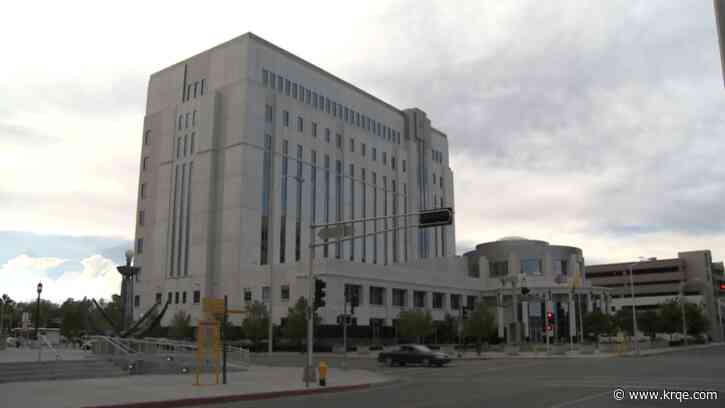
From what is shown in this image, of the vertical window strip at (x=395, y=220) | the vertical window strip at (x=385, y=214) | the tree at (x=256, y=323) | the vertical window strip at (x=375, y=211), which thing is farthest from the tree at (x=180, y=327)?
the vertical window strip at (x=395, y=220)

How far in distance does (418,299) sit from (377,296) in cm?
974

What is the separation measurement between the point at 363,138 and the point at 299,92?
621 inches

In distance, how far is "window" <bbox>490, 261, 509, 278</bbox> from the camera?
362 feet

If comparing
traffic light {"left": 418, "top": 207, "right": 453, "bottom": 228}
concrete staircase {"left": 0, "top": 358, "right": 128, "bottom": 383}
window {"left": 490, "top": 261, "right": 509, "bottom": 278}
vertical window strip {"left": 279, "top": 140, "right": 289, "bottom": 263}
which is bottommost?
concrete staircase {"left": 0, "top": 358, "right": 128, "bottom": 383}

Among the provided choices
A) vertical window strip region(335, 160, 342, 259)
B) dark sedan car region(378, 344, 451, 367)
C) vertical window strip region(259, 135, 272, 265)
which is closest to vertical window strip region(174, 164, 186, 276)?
vertical window strip region(259, 135, 272, 265)

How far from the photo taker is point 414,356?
1781 inches

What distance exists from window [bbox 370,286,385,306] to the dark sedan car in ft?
120

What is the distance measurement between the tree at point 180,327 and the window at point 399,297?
27.6 m

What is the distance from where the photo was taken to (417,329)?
243ft

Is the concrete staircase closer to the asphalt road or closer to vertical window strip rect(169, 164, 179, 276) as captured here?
the asphalt road

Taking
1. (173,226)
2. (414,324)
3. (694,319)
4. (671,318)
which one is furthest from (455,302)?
(173,226)

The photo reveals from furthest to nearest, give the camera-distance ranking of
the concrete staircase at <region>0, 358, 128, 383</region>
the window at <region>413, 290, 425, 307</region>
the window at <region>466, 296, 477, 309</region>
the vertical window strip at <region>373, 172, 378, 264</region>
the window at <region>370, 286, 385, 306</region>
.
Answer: the vertical window strip at <region>373, 172, 378, 264</region>, the window at <region>466, 296, 477, 309</region>, the window at <region>413, 290, 425, 307</region>, the window at <region>370, 286, 385, 306</region>, the concrete staircase at <region>0, 358, 128, 383</region>

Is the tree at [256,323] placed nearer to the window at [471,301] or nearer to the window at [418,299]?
the window at [418,299]

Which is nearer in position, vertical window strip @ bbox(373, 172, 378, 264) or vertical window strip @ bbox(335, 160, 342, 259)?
vertical window strip @ bbox(335, 160, 342, 259)
